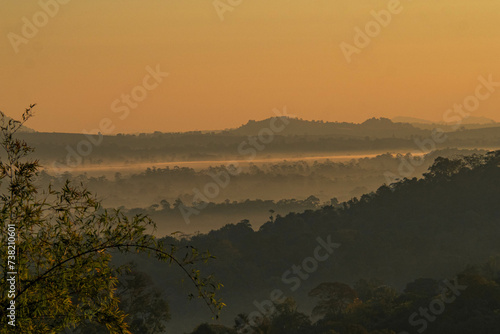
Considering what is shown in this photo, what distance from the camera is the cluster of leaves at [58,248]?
2056 centimetres

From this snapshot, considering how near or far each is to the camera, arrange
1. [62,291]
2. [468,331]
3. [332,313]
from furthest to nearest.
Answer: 1. [332,313]
2. [468,331]
3. [62,291]

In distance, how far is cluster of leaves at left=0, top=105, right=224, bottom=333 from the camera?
20.6 metres

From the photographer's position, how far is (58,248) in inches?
830

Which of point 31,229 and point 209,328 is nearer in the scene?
point 31,229

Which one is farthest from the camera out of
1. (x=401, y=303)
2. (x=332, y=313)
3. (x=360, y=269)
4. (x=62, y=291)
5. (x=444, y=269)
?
(x=360, y=269)

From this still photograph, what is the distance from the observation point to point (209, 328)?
89375mm

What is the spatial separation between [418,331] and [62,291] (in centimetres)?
7646

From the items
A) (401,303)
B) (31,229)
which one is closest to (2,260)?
(31,229)

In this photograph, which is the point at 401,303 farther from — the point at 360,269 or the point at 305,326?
the point at 360,269

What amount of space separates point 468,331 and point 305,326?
2390 cm

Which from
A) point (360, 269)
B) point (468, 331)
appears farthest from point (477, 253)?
point (468, 331)

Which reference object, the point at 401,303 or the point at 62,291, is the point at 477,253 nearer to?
the point at 401,303

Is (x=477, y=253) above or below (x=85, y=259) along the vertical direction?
below

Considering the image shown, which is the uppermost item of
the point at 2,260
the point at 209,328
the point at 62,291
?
the point at 2,260
